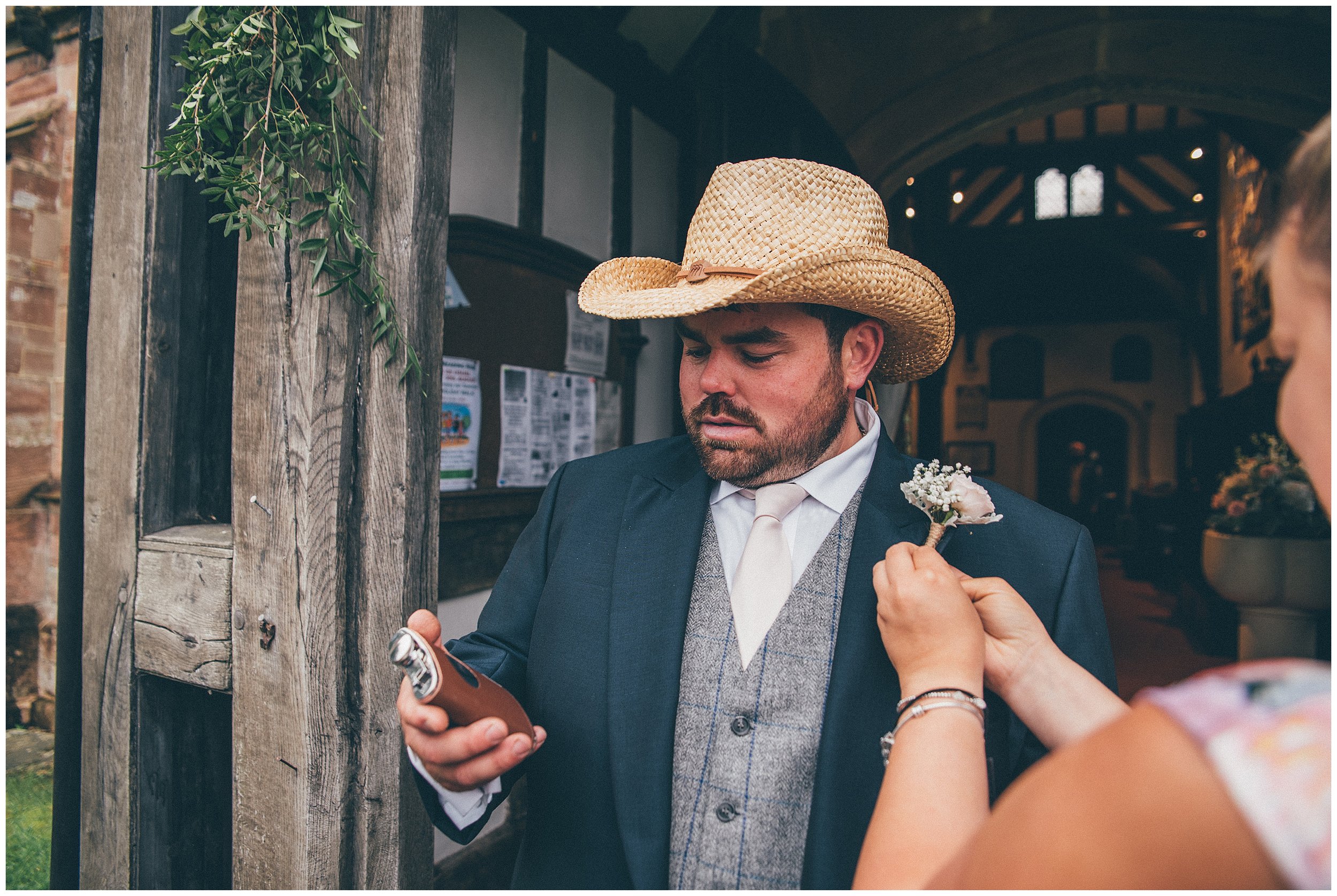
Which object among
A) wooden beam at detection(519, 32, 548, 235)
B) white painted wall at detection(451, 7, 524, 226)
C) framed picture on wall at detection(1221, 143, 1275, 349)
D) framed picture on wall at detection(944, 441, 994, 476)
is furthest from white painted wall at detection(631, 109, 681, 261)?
framed picture on wall at detection(944, 441, 994, 476)

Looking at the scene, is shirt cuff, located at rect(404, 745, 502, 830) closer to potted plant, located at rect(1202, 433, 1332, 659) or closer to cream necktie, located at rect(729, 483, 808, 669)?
cream necktie, located at rect(729, 483, 808, 669)

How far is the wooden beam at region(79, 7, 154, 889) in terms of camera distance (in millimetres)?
1660

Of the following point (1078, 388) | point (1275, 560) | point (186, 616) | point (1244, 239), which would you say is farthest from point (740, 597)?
point (1078, 388)

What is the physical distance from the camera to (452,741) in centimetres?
98

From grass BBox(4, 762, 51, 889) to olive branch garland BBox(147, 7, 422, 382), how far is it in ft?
7.92

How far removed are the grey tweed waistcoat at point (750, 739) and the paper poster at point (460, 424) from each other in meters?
1.53

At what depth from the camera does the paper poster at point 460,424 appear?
2520mm

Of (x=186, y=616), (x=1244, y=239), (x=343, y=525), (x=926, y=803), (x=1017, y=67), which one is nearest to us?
(x=926, y=803)

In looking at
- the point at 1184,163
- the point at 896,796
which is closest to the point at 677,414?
the point at 896,796

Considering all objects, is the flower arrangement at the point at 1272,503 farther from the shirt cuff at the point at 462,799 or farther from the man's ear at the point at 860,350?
the shirt cuff at the point at 462,799

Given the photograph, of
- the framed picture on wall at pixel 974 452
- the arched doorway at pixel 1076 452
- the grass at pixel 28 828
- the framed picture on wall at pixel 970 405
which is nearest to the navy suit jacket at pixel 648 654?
the grass at pixel 28 828

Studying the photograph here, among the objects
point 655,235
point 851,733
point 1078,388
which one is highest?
point 1078,388

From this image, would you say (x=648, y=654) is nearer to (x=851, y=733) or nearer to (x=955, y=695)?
(x=851, y=733)

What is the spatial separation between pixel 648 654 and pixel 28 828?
10.8 feet
